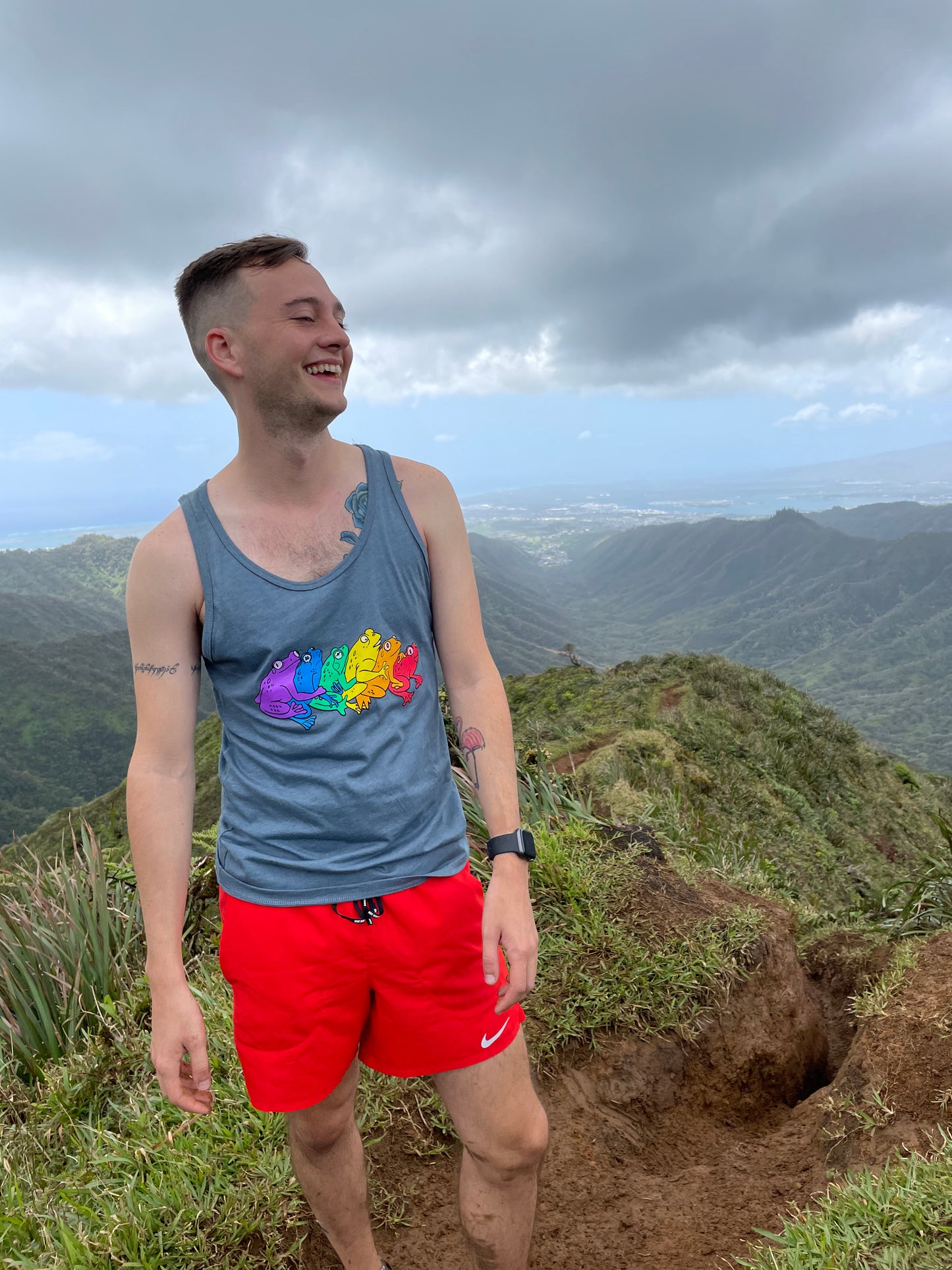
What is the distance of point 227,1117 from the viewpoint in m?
2.71

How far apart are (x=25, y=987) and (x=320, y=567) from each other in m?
3.06

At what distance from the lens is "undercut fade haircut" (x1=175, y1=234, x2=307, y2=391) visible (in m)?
1.72

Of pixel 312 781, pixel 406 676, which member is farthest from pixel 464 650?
pixel 312 781

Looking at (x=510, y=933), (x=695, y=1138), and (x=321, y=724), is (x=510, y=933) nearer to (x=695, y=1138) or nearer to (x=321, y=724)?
(x=321, y=724)

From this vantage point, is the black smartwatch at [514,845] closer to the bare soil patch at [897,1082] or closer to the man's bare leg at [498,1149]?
the man's bare leg at [498,1149]

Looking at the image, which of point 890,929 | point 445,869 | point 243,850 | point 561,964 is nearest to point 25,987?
point 561,964

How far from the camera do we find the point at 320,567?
5.74 feet

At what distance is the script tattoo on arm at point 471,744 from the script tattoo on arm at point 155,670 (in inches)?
24.2

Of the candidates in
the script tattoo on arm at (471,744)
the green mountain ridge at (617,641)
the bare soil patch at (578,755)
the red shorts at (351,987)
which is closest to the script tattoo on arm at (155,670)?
the red shorts at (351,987)

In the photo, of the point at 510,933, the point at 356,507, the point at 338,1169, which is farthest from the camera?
the point at 338,1169

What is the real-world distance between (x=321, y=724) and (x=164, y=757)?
0.35 m

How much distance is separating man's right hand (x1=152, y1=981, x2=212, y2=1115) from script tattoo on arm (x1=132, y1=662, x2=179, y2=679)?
2.08ft

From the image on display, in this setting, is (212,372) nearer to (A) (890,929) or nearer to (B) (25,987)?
(B) (25,987)

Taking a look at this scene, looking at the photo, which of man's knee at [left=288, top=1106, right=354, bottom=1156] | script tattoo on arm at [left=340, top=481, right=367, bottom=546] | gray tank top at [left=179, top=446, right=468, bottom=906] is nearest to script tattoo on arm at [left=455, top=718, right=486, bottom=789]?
gray tank top at [left=179, top=446, right=468, bottom=906]
